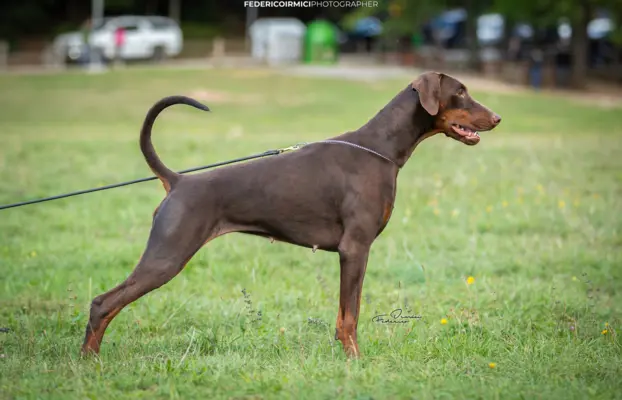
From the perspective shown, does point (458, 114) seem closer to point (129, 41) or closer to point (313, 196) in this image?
point (313, 196)

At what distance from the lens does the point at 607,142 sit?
67.9ft

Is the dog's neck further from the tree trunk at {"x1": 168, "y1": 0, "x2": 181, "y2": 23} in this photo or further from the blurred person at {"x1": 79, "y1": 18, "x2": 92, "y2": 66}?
the tree trunk at {"x1": 168, "y1": 0, "x2": 181, "y2": 23}

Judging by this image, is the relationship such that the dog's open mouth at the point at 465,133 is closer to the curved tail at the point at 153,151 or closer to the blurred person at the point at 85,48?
the curved tail at the point at 153,151

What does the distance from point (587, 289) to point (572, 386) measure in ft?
10.1

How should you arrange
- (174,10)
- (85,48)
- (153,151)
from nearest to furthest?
(153,151)
(85,48)
(174,10)

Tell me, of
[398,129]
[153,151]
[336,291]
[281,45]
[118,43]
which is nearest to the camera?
[153,151]

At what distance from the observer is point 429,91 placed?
20.2 feet

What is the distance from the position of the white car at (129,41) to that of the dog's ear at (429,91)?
42.7m

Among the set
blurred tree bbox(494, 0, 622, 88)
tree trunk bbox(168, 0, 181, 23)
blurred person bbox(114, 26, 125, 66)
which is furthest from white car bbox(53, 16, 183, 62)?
blurred tree bbox(494, 0, 622, 88)

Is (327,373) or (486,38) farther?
(486,38)

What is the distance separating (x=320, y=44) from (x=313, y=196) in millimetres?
45694

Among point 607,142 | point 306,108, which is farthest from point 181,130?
point 607,142

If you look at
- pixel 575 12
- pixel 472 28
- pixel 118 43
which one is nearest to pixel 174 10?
pixel 118 43

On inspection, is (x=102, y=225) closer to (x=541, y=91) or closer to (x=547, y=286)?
(x=547, y=286)
